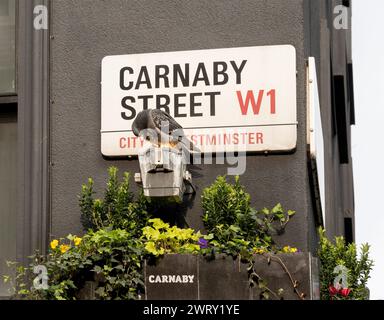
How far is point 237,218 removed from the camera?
29.6 feet

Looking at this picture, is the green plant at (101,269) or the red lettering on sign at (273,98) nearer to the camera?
the green plant at (101,269)

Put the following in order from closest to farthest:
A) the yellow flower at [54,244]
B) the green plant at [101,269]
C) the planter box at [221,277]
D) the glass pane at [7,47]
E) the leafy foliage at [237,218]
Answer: the planter box at [221,277] → the green plant at [101,269] → the leafy foliage at [237,218] → the yellow flower at [54,244] → the glass pane at [7,47]

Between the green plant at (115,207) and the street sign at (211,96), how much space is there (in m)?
0.40

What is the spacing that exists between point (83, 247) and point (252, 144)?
6.11 ft

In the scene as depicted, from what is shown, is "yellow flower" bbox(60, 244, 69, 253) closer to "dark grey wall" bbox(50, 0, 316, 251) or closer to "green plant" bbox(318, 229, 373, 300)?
"dark grey wall" bbox(50, 0, 316, 251)

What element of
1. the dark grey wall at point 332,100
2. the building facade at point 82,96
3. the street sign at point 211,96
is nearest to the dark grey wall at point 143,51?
the building facade at point 82,96

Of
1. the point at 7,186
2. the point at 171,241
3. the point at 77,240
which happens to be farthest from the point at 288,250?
the point at 7,186

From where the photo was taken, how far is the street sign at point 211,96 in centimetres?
950

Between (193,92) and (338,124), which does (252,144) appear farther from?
(338,124)

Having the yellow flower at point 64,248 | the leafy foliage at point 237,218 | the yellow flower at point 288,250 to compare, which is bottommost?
the yellow flower at point 288,250

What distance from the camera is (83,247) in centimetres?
893

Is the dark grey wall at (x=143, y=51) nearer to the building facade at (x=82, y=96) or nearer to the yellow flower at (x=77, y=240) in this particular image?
the building facade at (x=82, y=96)

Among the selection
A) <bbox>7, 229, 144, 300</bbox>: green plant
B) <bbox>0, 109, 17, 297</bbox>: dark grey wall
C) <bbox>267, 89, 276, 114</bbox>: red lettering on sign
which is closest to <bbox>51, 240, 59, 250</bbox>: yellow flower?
<bbox>7, 229, 144, 300</bbox>: green plant
